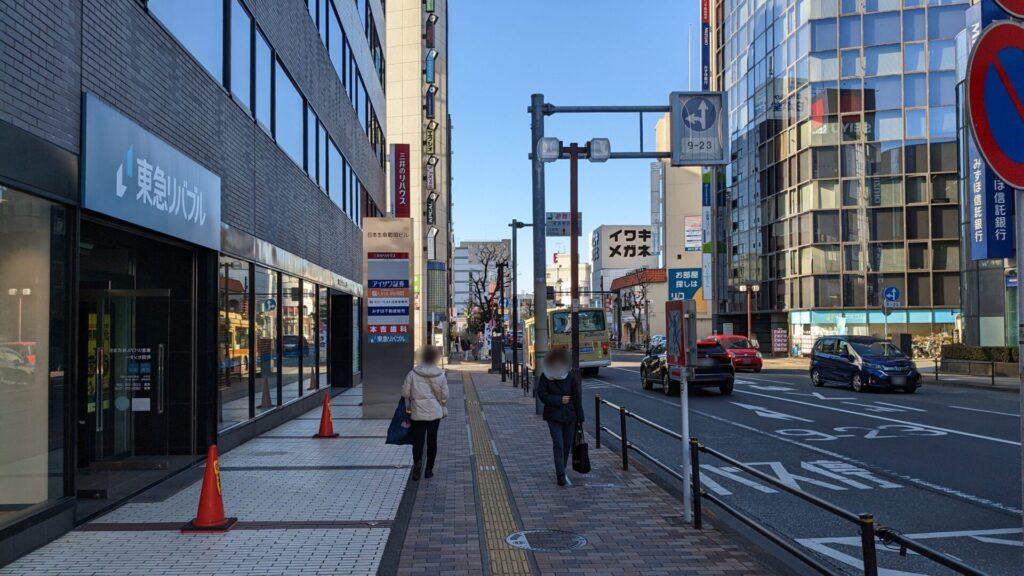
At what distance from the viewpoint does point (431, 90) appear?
59.8 m

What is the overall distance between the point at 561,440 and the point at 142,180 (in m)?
5.48

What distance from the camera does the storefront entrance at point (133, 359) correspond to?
10008 mm

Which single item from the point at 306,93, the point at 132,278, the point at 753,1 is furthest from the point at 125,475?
the point at 753,1

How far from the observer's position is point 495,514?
8078mm

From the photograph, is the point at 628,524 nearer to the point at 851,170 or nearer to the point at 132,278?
the point at 132,278

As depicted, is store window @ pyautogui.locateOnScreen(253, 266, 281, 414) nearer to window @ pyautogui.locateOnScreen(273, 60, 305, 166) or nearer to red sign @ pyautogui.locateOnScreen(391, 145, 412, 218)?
window @ pyautogui.locateOnScreen(273, 60, 305, 166)

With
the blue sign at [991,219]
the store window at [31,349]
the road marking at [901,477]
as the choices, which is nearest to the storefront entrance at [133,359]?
the store window at [31,349]

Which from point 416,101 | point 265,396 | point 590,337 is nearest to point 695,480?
point 265,396

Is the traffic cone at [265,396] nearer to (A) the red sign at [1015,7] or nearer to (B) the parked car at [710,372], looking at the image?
(B) the parked car at [710,372]

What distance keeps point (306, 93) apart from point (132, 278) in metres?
8.67

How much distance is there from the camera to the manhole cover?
6801 mm

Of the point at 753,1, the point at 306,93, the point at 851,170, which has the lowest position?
the point at 306,93

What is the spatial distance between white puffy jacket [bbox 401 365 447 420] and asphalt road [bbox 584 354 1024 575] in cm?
313

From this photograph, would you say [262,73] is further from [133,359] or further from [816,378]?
[816,378]
